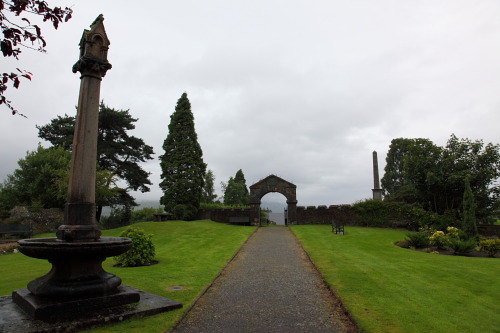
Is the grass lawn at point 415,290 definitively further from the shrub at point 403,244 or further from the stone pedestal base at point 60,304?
the stone pedestal base at point 60,304

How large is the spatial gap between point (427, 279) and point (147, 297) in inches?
294

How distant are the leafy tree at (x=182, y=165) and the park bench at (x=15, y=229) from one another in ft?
42.1

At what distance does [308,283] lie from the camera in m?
8.48

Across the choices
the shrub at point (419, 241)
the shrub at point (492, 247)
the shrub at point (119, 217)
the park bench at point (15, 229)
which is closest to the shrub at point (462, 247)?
the shrub at point (492, 247)

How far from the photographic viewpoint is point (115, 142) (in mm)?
32969

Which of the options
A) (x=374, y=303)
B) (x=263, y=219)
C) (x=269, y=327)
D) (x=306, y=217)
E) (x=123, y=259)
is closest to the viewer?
(x=269, y=327)

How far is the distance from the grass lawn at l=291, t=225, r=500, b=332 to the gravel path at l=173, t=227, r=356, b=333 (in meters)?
0.43

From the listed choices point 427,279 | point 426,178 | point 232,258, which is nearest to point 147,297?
point 232,258

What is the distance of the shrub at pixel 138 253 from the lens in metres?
11.1

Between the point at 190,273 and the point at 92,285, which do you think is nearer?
the point at 92,285

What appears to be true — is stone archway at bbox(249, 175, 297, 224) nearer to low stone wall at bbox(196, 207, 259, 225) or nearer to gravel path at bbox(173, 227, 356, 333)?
low stone wall at bbox(196, 207, 259, 225)

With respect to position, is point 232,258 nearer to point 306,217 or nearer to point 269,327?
point 269,327

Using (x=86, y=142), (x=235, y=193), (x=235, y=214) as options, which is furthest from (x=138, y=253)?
(x=235, y=193)

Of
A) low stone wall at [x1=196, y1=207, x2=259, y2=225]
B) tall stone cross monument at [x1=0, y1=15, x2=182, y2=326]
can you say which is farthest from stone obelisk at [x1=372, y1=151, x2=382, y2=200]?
tall stone cross monument at [x1=0, y1=15, x2=182, y2=326]
